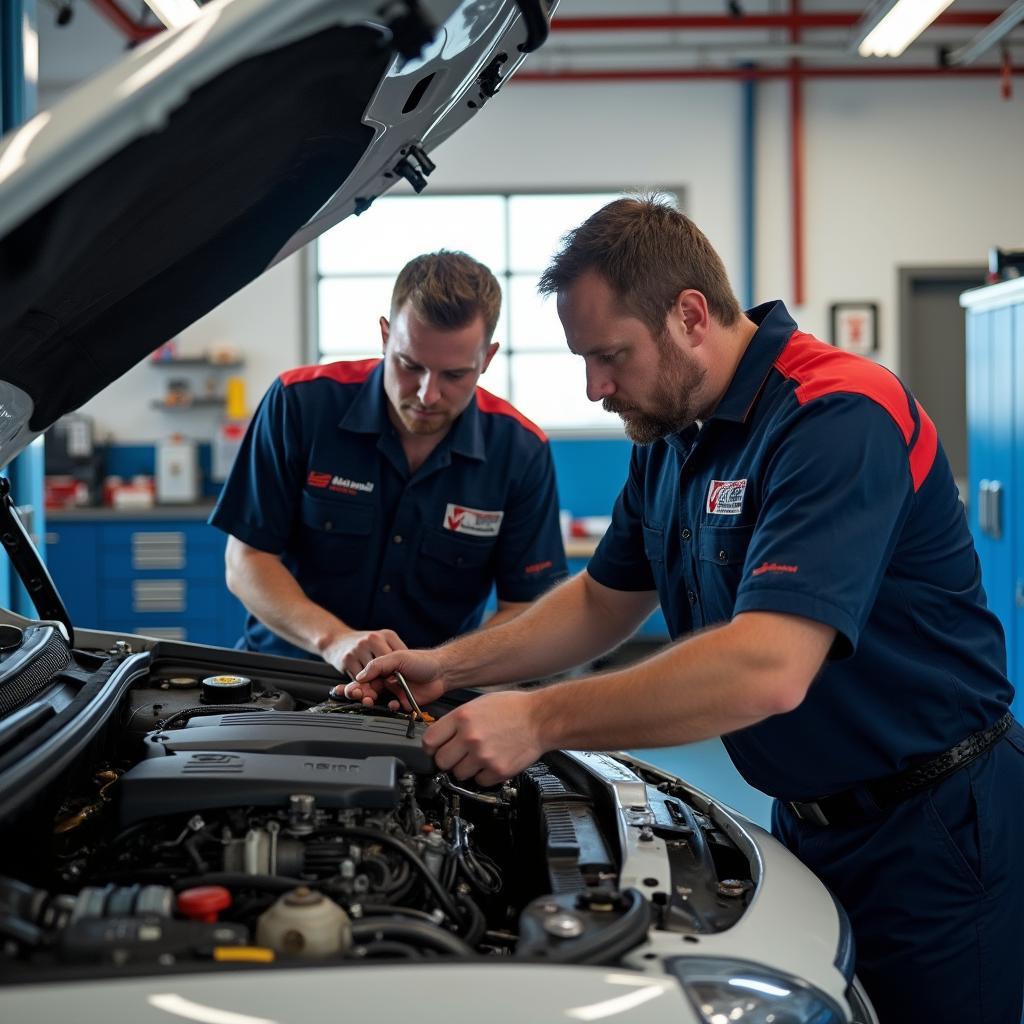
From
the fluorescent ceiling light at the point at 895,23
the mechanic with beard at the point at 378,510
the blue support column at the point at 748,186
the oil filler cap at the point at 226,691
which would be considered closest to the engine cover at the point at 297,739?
the oil filler cap at the point at 226,691

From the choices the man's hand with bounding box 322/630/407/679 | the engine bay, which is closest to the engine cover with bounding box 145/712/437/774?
the engine bay

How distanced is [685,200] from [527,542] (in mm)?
4876

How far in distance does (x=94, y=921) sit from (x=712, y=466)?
103 centimetres

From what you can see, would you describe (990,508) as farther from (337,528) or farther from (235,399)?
(235,399)

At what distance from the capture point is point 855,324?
6902 mm

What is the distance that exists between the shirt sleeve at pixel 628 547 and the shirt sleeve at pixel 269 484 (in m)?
0.76

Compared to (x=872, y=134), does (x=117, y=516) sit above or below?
below

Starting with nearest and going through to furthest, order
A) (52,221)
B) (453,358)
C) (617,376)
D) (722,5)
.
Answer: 1. (52,221)
2. (617,376)
3. (453,358)
4. (722,5)

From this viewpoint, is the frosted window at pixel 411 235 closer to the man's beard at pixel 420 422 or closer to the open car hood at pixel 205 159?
the man's beard at pixel 420 422

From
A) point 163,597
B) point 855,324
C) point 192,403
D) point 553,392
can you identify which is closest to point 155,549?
point 163,597

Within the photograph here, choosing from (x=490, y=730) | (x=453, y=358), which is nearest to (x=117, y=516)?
(x=453, y=358)

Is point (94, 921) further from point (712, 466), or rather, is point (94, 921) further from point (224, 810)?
point (712, 466)

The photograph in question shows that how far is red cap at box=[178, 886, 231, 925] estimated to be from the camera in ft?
3.40

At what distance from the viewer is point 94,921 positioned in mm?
984
